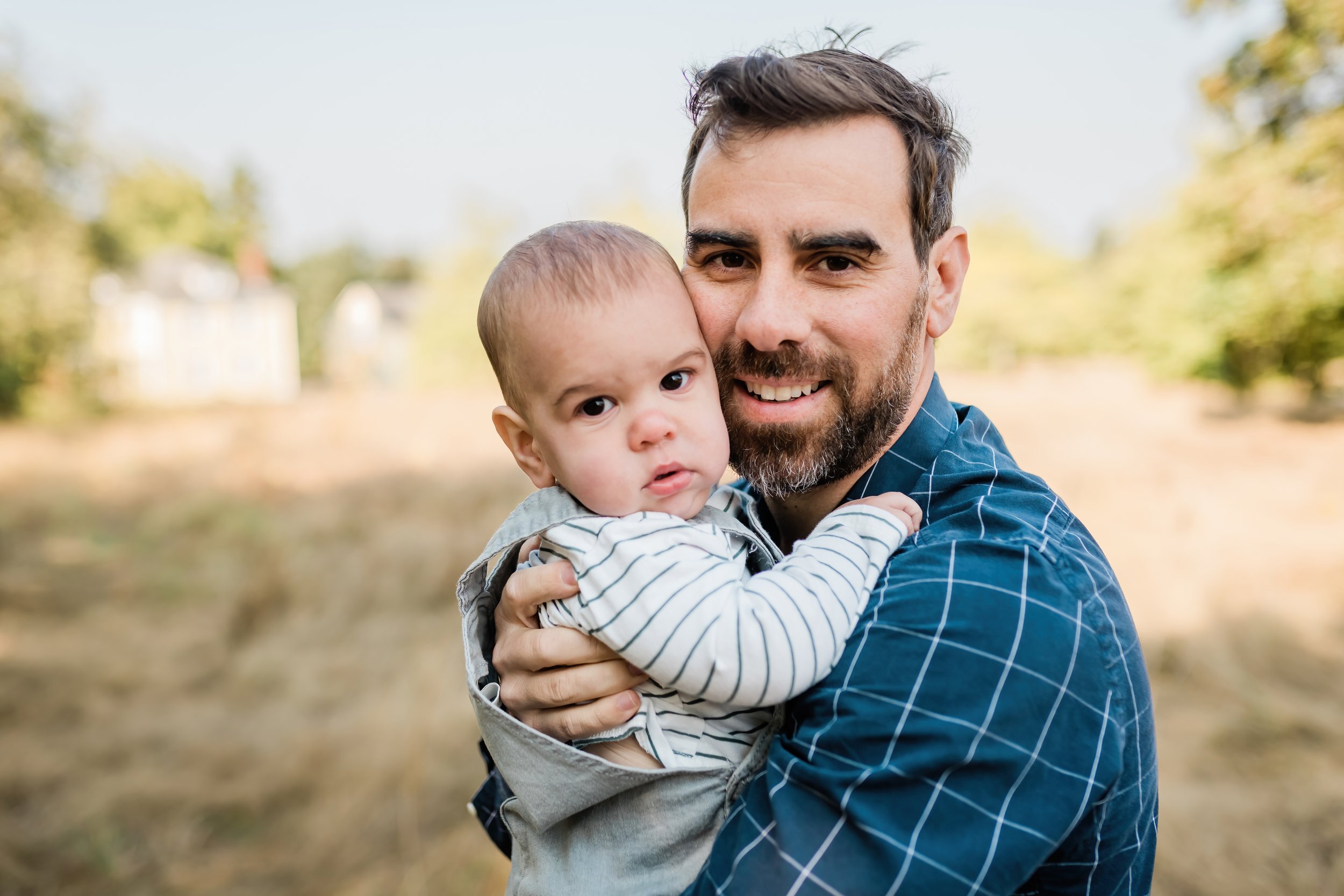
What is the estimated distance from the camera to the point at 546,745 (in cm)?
152

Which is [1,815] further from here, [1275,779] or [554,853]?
[1275,779]

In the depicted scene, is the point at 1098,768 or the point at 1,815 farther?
the point at 1,815

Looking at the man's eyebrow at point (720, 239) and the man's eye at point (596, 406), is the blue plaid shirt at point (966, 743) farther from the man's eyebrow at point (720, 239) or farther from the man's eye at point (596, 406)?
the man's eyebrow at point (720, 239)

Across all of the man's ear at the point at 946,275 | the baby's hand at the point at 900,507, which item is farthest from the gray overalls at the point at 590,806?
the man's ear at the point at 946,275

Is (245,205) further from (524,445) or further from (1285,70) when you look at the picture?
(524,445)

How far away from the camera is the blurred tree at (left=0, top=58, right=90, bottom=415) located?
15.1m

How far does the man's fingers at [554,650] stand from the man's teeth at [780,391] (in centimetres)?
65

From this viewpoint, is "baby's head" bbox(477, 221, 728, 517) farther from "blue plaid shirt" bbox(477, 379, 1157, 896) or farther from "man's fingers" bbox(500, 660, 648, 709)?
"blue plaid shirt" bbox(477, 379, 1157, 896)

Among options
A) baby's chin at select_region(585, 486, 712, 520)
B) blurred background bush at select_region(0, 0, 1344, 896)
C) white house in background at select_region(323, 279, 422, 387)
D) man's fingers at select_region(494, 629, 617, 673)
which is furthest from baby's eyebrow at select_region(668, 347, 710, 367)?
white house in background at select_region(323, 279, 422, 387)

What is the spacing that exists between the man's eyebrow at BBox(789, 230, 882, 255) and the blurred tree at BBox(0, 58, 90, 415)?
57.5 ft

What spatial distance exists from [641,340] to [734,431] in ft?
1.19

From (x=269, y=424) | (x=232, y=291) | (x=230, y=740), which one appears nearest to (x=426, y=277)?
(x=232, y=291)

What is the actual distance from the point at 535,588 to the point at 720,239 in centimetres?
81

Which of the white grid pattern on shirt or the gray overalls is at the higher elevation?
the white grid pattern on shirt
